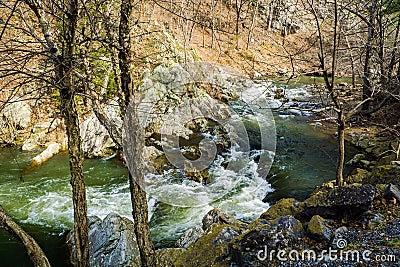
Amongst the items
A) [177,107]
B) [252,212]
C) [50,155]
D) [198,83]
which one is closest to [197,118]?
[177,107]

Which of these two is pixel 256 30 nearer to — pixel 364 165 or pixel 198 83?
pixel 198 83

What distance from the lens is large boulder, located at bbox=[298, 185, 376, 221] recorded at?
14.8ft

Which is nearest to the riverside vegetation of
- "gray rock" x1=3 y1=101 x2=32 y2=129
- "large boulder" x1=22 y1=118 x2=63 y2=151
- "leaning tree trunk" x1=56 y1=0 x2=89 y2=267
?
"leaning tree trunk" x1=56 y1=0 x2=89 y2=267

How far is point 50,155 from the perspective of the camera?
10969mm

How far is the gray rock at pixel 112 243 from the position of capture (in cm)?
552

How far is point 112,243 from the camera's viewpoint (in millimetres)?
5871

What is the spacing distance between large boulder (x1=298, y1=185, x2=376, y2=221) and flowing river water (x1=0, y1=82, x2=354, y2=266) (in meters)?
2.99

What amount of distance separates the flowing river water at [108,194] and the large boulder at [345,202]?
299 centimetres

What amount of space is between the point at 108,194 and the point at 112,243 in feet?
10.5

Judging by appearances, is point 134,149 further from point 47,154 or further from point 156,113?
point 47,154

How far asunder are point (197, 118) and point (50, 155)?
6231mm

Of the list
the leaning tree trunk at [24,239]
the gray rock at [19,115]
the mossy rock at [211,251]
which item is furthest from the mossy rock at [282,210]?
the gray rock at [19,115]

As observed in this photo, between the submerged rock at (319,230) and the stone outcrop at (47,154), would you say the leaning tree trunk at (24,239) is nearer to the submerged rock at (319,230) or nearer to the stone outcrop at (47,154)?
the submerged rock at (319,230)

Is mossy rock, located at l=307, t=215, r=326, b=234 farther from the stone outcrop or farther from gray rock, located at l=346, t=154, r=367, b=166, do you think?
the stone outcrop
